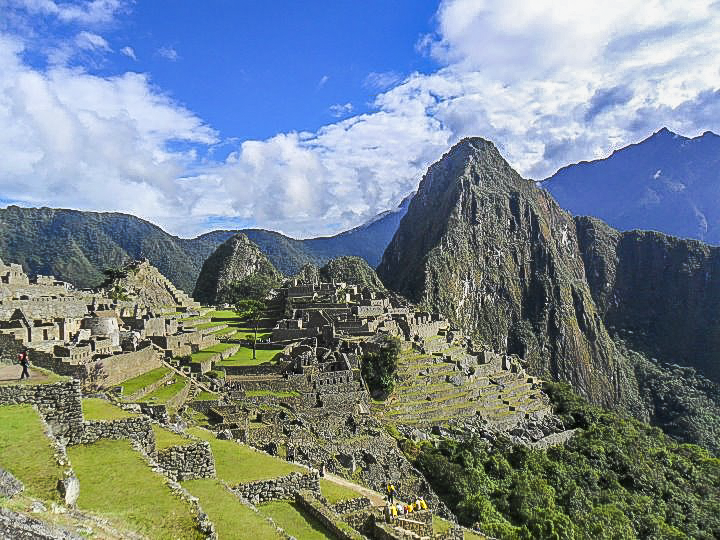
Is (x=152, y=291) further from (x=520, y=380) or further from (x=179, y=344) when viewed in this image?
(x=520, y=380)

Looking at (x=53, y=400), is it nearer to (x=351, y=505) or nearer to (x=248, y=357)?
(x=351, y=505)

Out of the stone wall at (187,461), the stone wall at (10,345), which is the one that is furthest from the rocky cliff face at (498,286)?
the stone wall at (187,461)

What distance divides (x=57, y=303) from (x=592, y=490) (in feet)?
117

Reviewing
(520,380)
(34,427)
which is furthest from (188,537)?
(520,380)

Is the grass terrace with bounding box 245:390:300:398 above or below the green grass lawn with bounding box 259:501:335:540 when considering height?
below

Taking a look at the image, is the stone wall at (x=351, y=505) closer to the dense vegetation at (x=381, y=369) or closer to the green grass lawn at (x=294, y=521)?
the green grass lawn at (x=294, y=521)

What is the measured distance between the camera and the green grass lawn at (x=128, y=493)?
6277 millimetres

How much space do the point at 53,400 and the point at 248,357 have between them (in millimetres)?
24276

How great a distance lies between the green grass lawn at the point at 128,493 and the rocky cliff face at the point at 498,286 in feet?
467

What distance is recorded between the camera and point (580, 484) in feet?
122

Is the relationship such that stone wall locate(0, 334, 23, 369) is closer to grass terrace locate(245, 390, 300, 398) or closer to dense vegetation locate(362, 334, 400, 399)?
grass terrace locate(245, 390, 300, 398)

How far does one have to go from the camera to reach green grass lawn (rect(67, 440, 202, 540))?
6.28m

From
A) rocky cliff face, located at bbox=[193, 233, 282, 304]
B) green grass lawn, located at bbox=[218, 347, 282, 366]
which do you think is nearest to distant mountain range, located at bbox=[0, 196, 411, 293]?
rocky cliff face, located at bbox=[193, 233, 282, 304]

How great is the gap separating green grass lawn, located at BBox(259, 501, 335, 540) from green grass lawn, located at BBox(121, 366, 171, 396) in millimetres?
11963
